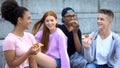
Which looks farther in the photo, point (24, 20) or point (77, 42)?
point (77, 42)

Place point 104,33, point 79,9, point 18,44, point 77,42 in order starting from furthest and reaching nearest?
point 79,9 < point 77,42 < point 104,33 < point 18,44

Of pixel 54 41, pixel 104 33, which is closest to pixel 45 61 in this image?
pixel 54 41

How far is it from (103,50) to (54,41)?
79cm

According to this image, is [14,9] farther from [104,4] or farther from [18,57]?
[104,4]

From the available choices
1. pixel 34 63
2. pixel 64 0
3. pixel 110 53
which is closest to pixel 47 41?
pixel 34 63

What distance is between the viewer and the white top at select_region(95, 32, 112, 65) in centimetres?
510

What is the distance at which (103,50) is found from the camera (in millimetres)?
5137

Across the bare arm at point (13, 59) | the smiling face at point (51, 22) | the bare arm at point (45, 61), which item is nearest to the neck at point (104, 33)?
the smiling face at point (51, 22)

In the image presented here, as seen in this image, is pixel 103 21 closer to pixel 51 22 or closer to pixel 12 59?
pixel 51 22

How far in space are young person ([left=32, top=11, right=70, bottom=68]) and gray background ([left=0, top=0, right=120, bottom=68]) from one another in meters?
1.58

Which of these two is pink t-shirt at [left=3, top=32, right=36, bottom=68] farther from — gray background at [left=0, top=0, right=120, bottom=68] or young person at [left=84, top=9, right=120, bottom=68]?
gray background at [left=0, top=0, right=120, bottom=68]

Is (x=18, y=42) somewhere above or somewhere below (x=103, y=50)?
above

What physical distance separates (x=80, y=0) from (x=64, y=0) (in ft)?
1.50

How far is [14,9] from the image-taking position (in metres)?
4.41
